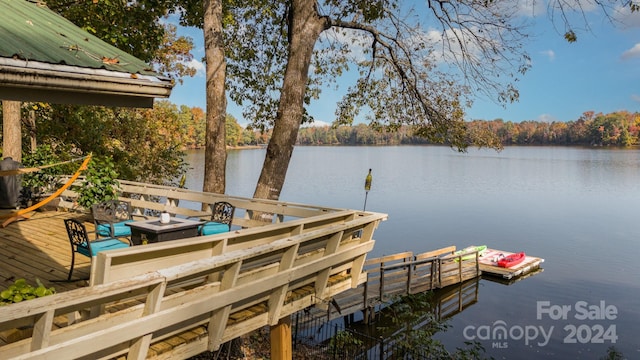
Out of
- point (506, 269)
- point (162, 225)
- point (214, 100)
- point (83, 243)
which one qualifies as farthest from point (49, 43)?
point (506, 269)

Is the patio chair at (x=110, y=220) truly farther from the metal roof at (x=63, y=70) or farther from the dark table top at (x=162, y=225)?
the metal roof at (x=63, y=70)

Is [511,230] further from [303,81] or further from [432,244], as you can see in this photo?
[303,81]

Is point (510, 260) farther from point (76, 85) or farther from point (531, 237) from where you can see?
point (76, 85)

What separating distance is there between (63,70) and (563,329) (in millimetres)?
19281

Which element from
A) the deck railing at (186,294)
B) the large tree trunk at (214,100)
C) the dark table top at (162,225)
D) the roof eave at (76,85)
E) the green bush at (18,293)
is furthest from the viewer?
the large tree trunk at (214,100)

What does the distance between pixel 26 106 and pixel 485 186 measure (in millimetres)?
49288

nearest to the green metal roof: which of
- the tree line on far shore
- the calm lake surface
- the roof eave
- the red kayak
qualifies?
the roof eave

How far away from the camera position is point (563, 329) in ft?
55.5

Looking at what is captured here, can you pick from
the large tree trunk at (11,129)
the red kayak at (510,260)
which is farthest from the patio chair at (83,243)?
the red kayak at (510,260)

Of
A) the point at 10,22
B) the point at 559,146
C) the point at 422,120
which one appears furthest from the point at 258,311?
the point at 559,146

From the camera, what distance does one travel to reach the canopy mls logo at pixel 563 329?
1603cm

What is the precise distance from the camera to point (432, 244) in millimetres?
27438

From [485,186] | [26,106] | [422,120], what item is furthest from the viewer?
[485,186]

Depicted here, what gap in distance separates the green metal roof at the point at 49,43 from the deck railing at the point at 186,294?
1471 millimetres
